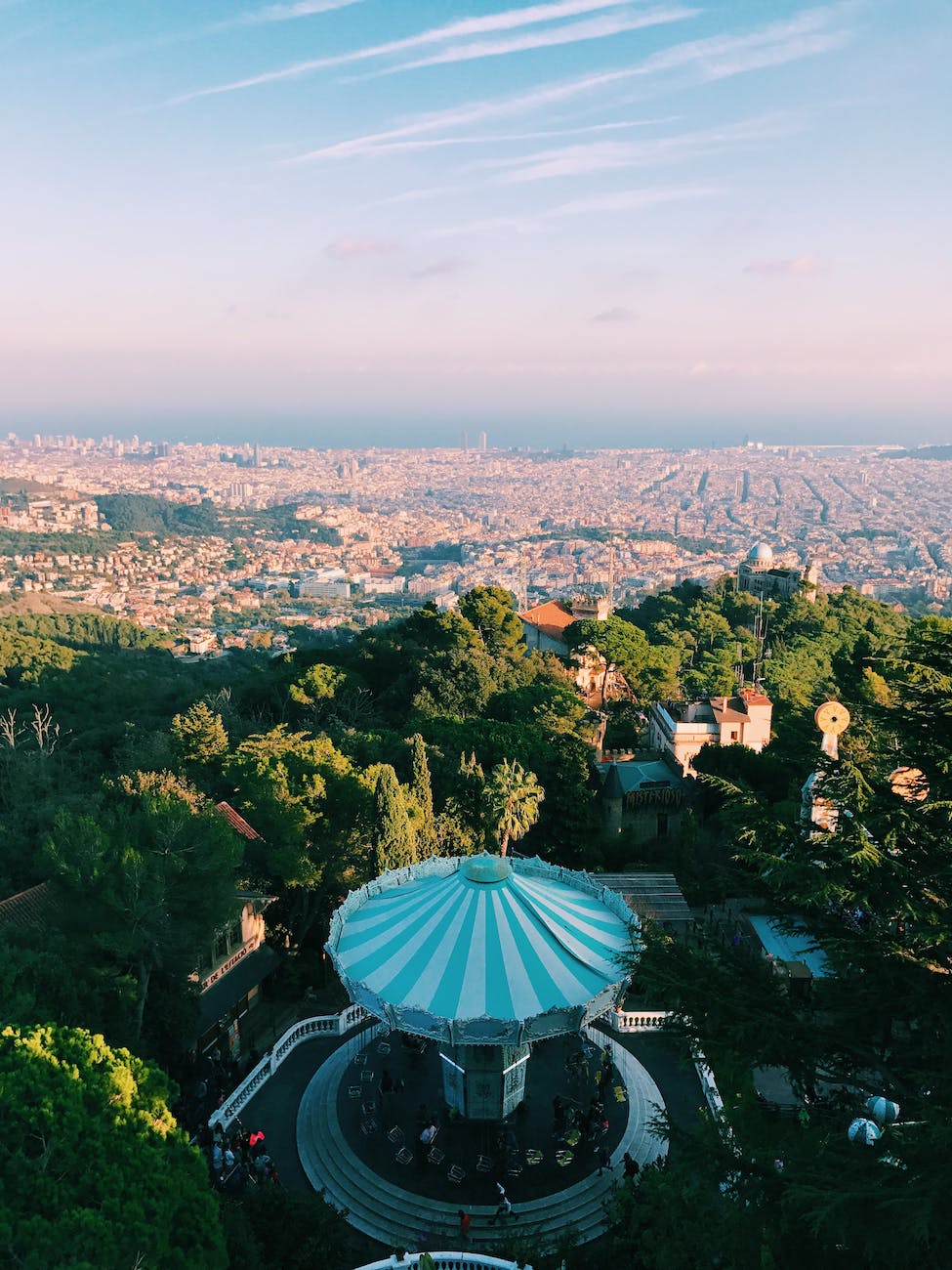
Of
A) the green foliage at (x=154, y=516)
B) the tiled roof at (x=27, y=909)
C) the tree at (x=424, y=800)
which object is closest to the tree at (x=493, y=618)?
the tree at (x=424, y=800)

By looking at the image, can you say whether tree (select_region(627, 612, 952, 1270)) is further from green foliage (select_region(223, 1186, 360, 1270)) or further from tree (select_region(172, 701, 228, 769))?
tree (select_region(172, 701, 228, 769))

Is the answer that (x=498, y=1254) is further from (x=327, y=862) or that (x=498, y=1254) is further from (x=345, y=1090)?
(x=327, y=862)

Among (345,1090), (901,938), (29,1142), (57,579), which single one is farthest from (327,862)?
(57,579)

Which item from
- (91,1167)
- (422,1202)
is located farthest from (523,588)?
(91,1167)

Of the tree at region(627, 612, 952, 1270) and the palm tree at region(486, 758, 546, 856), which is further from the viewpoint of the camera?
the palm tree at region(486, 758, 546, 856)

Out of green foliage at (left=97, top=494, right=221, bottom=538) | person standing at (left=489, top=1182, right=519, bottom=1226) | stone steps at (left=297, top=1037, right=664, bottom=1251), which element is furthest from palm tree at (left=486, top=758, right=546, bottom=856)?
green foliage at (left=97, top=494, right=221, bottom=538)

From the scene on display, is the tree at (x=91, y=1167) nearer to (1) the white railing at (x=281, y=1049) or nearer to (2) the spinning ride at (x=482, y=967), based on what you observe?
(2) the spinning ride at (x=482, y=967)
